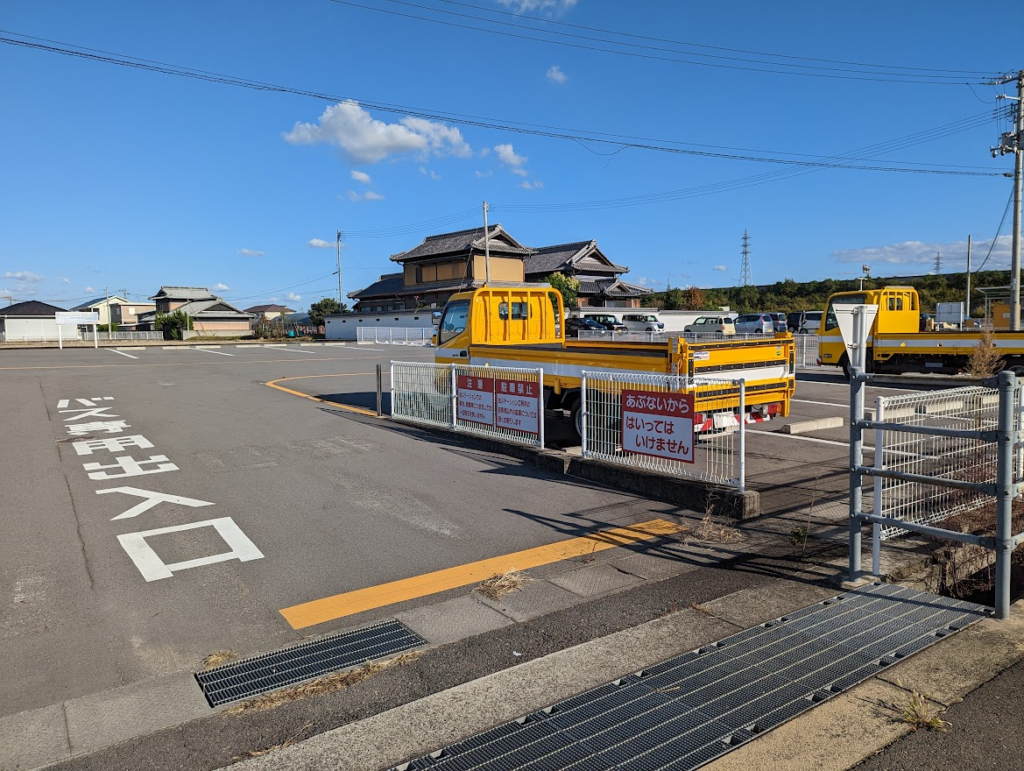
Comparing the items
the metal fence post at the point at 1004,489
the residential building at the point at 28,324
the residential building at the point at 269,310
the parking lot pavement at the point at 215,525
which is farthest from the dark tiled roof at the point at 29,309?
the metal fence post at the point at 1004,489

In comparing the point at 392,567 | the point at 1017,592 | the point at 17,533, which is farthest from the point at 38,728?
the point at 1017,592

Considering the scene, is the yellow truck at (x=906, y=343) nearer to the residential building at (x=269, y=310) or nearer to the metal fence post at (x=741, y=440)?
the metal fence post at (x=741, y=440)

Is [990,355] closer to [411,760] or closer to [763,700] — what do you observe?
[763,700]

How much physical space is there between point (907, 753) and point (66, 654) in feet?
14.8

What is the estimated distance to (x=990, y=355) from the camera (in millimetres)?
15375

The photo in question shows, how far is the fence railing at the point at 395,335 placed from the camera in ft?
165

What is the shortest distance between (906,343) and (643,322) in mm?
26395

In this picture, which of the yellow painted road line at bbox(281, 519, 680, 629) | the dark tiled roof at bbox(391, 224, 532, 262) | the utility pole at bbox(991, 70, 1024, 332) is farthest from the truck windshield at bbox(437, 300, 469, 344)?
the dark tiled roof at bbox(391, 224, 532, 262)

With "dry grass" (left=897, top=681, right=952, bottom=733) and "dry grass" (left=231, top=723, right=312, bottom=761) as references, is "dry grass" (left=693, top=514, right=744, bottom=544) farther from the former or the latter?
"dry grass" (left=231, top=723, right=312, bottom=761)

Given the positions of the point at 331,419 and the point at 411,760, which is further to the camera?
the point at 331,419

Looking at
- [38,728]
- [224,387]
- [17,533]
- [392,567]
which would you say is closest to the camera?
[38,728]

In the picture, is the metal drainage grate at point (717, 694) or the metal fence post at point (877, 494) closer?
the metal drainage grate at point (717, 694)

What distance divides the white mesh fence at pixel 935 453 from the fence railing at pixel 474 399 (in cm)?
481

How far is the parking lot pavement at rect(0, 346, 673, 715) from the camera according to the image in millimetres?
4449
